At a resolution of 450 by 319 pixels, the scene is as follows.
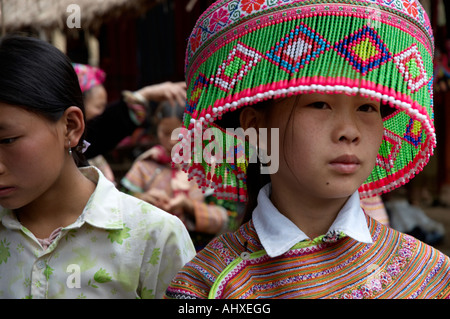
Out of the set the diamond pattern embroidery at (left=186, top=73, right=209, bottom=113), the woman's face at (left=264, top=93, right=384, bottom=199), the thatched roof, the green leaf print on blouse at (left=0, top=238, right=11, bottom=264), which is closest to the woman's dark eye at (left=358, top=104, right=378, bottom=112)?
the woman's face at (left=264, top=93, right=384, bottom=199)

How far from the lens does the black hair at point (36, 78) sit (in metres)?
1.49

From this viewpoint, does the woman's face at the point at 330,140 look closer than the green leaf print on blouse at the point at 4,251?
Yes

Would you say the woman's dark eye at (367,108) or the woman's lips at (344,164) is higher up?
the woman's dark eye at (367,108)

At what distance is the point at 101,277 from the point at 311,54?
0.80 m

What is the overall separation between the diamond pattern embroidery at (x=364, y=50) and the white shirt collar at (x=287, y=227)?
359 millimetres

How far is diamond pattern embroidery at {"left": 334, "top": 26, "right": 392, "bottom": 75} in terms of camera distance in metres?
1.26

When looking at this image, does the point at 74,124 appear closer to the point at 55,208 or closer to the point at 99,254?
the point at 55,208

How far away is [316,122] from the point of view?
4.39 ft

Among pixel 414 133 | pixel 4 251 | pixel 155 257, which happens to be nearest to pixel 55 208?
pixel 4 251

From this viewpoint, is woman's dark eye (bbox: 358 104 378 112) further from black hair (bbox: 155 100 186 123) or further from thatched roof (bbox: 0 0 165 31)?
thatched roof (bbox: 0 0 165 31)

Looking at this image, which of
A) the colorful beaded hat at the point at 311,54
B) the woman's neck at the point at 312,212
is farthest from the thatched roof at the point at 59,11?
the woman's neck at the point at 312,212

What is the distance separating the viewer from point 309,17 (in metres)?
1.30

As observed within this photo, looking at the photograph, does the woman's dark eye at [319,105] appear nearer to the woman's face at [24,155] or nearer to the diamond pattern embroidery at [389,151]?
the diamond pattern embroidery at [389,151]

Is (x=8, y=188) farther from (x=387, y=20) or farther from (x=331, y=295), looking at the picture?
(x=387, y=20)
